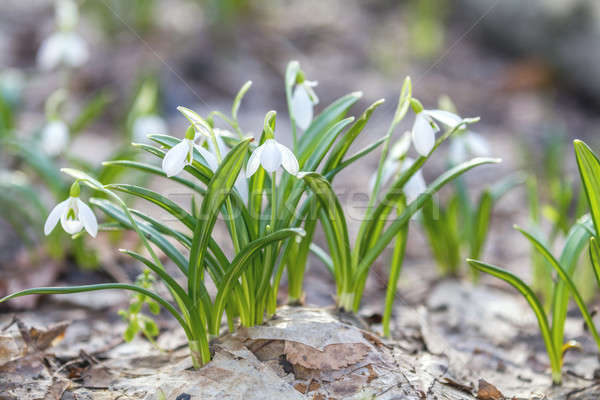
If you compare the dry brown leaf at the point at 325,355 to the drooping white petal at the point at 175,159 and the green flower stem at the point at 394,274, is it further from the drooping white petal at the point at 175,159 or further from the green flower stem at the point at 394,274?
the drooping white petal at the point at 175,159

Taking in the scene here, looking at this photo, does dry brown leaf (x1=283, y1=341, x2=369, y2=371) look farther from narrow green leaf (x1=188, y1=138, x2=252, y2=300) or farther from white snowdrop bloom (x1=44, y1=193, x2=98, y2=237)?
white snowdrop bloom (x1=44, y1=193, x2=98, y2=237)

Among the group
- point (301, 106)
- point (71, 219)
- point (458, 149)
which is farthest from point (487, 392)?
point (71, 219)

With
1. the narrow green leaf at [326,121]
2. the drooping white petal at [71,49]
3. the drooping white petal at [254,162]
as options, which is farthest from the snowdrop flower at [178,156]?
the drooping white petal at [71,49]

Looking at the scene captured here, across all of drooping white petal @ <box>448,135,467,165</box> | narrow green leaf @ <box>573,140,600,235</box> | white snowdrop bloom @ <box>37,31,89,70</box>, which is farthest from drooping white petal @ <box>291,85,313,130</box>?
white snowdrop bloom @ <box>37,31,89,70</box>

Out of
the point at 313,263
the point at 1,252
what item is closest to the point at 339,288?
the point at 313,263

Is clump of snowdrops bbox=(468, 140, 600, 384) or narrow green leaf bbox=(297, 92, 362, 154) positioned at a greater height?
narrow green leaf bbox=(297, 92, 362, 154)

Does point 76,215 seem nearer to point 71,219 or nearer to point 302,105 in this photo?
point 71,219
